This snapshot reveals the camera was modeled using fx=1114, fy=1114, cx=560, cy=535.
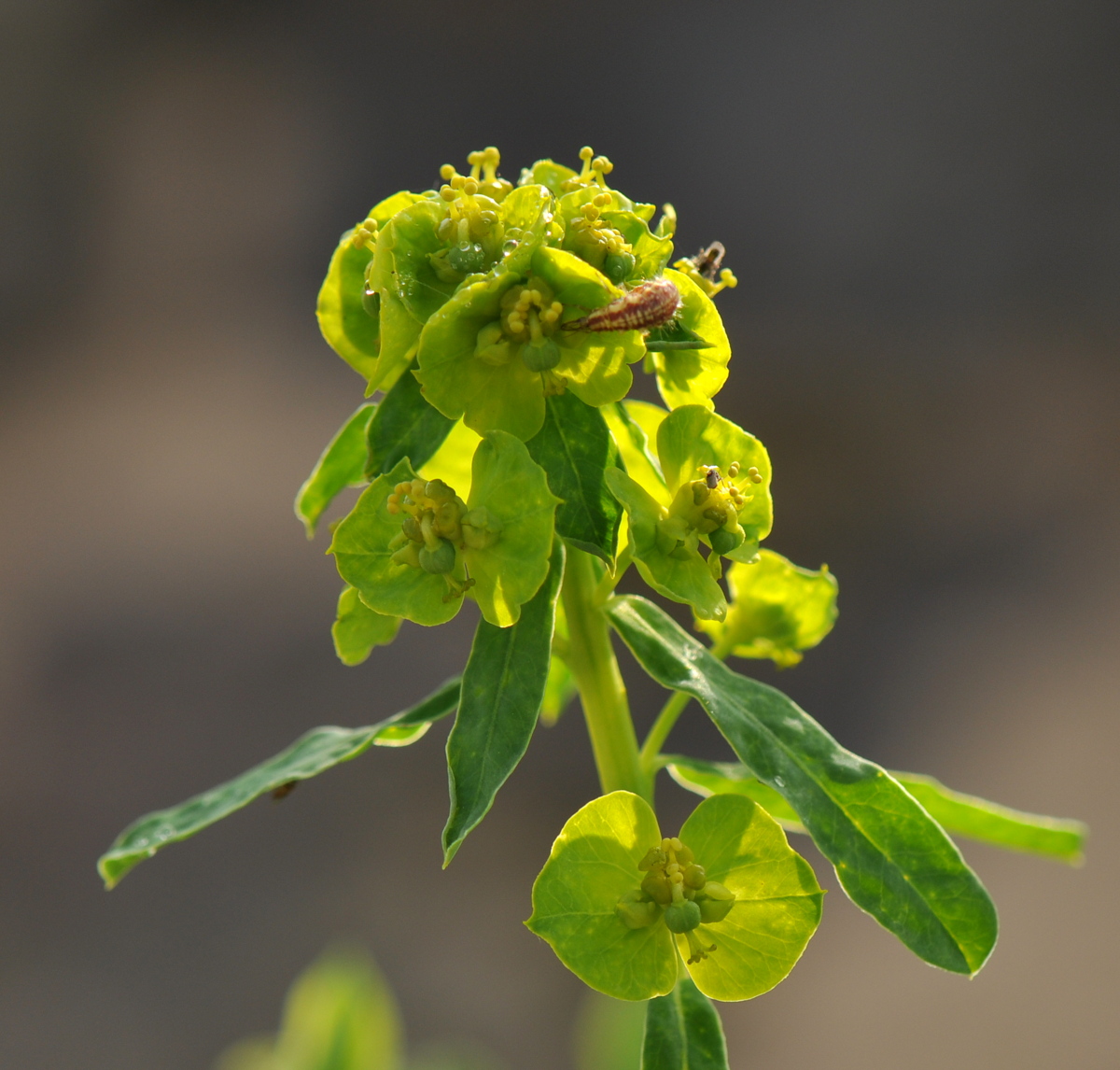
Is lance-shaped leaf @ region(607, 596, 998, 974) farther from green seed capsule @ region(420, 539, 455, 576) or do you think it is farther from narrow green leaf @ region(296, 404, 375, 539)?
narrow green leaf @ region(296, 404, 375, 539)

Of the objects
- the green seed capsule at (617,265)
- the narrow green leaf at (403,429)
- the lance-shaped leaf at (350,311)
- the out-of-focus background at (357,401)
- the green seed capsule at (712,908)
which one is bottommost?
the out-of-focus background at (357,401)

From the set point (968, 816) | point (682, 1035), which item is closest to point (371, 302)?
point (682, 1035)

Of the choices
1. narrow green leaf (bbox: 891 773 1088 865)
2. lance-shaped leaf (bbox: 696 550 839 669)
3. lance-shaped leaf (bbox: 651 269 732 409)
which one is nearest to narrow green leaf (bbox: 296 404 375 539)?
lance-shaped leaf (bbox: 651 269 732 409)

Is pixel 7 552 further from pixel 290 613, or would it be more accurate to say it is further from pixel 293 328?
pixel 293 328

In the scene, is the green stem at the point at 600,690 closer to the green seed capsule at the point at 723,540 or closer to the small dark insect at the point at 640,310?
the green seed capsule at the point at 723,540

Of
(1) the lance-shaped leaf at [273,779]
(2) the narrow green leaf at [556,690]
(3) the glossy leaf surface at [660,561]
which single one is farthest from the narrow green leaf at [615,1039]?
(3) the glossy leaf surface at [660,561]

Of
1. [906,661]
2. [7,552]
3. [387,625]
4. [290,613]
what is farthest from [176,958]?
[387,625]
